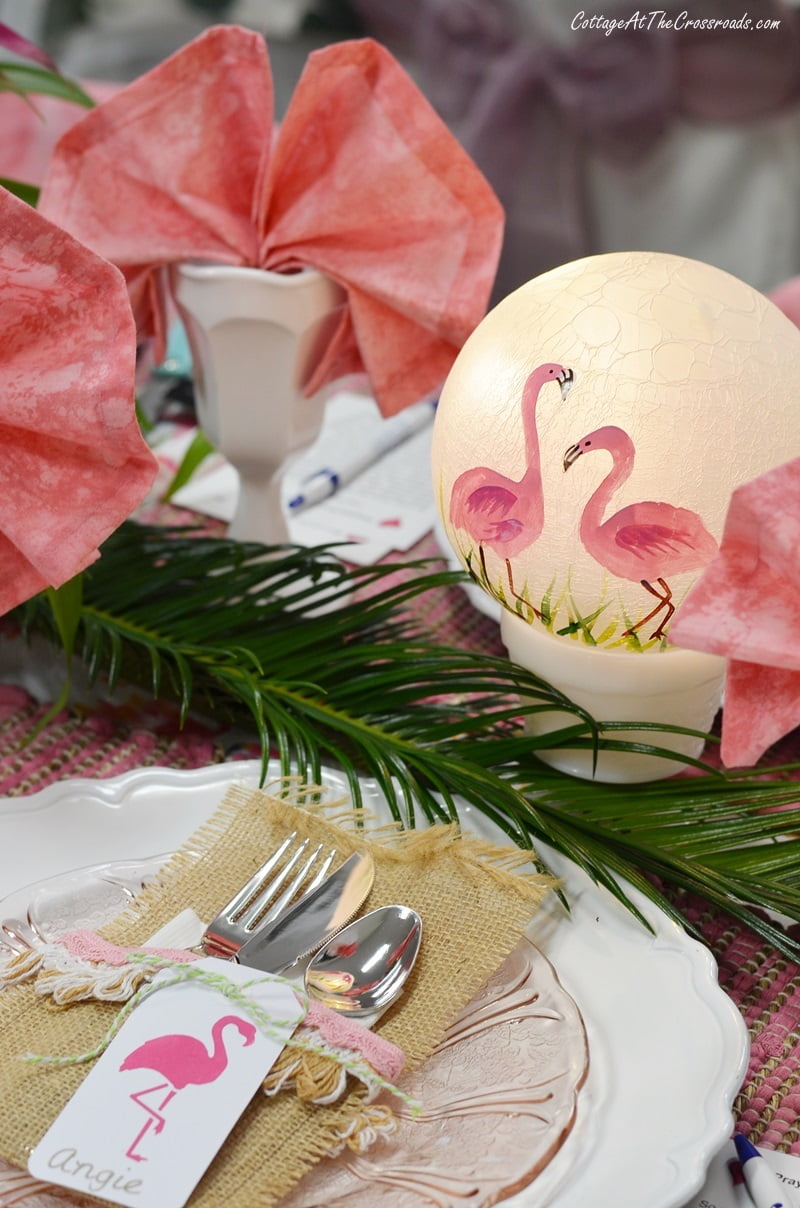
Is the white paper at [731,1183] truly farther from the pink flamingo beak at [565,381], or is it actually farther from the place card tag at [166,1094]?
the pink flamingo beak at [565,381]

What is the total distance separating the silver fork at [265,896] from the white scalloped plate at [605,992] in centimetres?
5

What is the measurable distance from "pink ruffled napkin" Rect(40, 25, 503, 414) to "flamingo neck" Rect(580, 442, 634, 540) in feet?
0.60

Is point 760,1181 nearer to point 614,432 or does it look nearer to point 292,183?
point 614,432

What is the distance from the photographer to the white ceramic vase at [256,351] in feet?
1.72

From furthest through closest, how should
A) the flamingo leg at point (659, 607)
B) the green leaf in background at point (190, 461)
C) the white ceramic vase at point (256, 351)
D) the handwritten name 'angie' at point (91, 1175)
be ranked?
1. the green leaf in background at point (190, 461)
2. the white ceramic vase at point (256, 351)
3. the flamingo leg at point (659, 607)
4. the handwritten name 'angie' at point (91, 1175)

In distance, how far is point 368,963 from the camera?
0.36 m

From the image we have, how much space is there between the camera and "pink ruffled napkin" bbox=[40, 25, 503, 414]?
53 centimetres

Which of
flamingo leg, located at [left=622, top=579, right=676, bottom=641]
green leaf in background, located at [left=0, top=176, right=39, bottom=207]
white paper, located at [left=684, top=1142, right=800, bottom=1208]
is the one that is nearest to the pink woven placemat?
white paper, located at [left=684, top=1142, right=800, bottom=1208]

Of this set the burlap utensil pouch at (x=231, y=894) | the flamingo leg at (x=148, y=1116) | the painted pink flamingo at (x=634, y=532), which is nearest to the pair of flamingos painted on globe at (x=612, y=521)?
the painted pink flamingo at (x=634, y=532)

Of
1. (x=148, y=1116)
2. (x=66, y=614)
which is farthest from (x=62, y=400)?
(x=148, y=1116)

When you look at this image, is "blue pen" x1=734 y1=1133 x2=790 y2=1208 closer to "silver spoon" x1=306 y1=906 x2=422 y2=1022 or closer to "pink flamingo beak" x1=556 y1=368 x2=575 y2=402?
"silver spoon" x1=306 y1=906 x2=422 y2=1022

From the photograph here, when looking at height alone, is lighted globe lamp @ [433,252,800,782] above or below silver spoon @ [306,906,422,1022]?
above

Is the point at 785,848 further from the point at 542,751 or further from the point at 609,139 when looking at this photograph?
the point at 609,139

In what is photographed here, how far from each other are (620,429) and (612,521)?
0.11 feet
